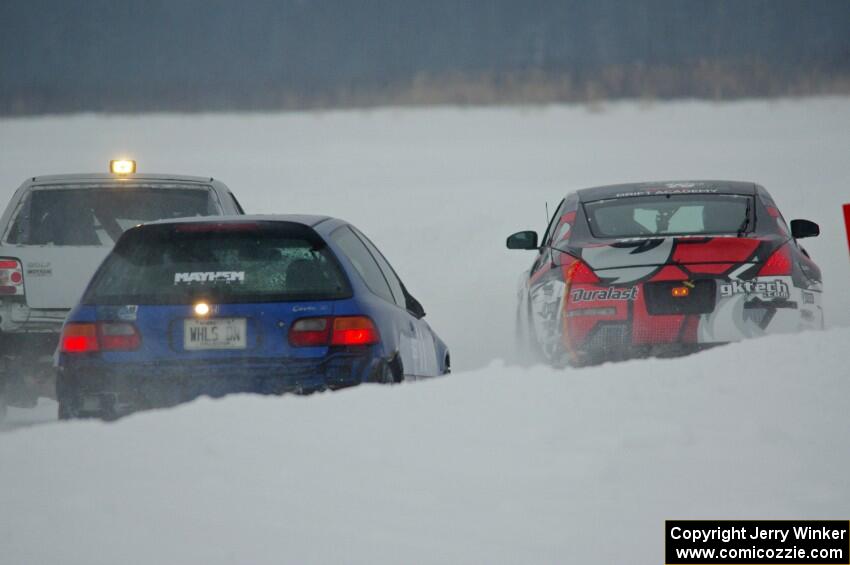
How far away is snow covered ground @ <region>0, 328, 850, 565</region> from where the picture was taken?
5375 millimetres

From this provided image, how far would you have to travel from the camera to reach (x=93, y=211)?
1102 cm

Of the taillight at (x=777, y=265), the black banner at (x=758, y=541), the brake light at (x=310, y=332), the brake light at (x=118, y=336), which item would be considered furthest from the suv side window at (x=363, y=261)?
the black banner at (x=758, y=541)

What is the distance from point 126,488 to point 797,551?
8.25 ft

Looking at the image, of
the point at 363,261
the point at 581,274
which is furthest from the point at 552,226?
the point at 363,261

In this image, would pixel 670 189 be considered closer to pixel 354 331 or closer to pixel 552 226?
pixel 552 226

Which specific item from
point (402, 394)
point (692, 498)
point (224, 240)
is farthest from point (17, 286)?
point (692, 498)

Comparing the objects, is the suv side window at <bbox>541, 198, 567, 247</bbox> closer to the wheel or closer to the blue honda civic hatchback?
the wheel

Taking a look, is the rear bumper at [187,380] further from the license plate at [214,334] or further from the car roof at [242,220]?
the car roof at [242,220]

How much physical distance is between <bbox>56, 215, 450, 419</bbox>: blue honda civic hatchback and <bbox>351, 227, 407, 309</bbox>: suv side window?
146 centimetres

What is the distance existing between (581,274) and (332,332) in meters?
2.53

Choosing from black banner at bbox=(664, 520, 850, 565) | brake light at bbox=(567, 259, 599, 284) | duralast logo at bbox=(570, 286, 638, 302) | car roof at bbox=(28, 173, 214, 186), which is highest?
car roof at bbox=(28, 173, 214, 186)

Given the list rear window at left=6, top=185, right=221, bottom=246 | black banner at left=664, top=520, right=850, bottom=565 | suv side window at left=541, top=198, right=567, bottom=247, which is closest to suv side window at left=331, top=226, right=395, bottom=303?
suv side window at left=541, top=198, right=567, bottom=247

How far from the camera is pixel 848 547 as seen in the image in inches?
220

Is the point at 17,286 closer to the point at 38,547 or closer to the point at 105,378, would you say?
the point at 105,378
